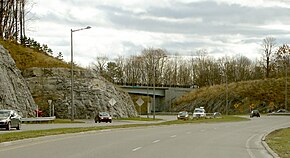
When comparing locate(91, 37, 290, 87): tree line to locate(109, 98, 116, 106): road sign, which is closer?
locate(109, 98, 116, 106): road sign

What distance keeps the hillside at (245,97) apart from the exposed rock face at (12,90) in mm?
56088

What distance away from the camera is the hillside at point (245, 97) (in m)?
115

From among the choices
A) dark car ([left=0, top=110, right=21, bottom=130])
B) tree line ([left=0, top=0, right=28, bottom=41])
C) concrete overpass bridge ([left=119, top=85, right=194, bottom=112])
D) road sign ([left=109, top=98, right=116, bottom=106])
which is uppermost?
tree line ([left=0, top=0, right=28, bottom=41])

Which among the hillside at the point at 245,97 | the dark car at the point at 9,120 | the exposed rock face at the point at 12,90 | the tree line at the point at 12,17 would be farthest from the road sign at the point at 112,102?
the hillside at the point at 245,97

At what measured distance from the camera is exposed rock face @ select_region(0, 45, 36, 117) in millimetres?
59719

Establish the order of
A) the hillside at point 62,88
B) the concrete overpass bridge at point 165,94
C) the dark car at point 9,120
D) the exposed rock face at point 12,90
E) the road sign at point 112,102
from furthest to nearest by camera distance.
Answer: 1. the concrete overpass bridge at point 165,94
2. the road sign at point 112,102
3. the hillside at point 62,88
4. the exposed rock face at point 12,90
5. the dark car at point 9,120

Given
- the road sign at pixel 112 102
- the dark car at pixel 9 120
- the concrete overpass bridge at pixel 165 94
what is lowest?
the dark car at pixel 9 120

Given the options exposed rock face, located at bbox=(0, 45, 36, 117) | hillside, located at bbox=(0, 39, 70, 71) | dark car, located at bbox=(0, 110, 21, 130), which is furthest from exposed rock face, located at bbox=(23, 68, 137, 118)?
dark car, located at bbox=(0, 110, 21, 130)

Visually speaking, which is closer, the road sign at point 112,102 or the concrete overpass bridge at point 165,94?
the road sign at point 112,102

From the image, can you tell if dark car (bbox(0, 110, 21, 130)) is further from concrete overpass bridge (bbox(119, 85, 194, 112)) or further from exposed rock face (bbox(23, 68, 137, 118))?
concrete overpass bridge (bbox(119, 85, 194, 112))

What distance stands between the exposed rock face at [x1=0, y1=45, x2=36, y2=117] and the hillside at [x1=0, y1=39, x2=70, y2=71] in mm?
11837

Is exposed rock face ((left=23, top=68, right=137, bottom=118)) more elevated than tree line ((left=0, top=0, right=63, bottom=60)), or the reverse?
tree line ((left=0, top=0, right=63, bottom=60))

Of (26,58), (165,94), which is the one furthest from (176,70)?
(26,58)

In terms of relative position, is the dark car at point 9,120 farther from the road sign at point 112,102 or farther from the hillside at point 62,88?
the road sign at point 112,102
